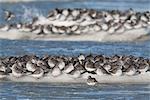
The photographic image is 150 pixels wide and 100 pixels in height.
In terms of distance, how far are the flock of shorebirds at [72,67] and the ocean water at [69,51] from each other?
90 mm

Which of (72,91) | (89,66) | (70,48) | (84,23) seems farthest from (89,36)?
(72,91)

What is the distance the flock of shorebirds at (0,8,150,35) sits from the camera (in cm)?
374

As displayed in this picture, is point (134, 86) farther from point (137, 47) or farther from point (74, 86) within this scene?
point (137, 47)

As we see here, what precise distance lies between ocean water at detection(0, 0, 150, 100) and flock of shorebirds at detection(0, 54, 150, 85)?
3.5 inches

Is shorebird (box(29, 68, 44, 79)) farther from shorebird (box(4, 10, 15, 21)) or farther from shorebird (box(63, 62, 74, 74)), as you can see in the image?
shorebird (box(4, 10, 15, 21))

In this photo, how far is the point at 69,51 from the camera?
11.0 ft

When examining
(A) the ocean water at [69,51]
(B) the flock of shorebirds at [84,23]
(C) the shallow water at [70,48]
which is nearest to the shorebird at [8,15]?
(A) the ocean water at [69,51]

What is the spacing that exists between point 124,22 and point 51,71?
101 centimetres

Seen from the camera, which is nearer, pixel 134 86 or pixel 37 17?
pixel 134 86

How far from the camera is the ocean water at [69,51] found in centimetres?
271

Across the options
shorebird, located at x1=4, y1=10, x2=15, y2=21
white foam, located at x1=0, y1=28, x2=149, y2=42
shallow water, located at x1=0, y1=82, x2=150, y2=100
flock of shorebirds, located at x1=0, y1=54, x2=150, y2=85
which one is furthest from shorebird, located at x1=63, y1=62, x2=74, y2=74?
shorebird, located at x1=4, y1=10, x2=15, y2=21

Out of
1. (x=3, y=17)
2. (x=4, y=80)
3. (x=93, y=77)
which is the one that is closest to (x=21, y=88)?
(x=4, y=80)

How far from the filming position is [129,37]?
145 inches

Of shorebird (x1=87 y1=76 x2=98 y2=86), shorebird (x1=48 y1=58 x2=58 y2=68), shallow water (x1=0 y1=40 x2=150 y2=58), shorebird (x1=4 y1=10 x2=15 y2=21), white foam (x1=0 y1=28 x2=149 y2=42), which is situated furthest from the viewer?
shorebird (x1=4 y1=10 x2=15 y2=21)
